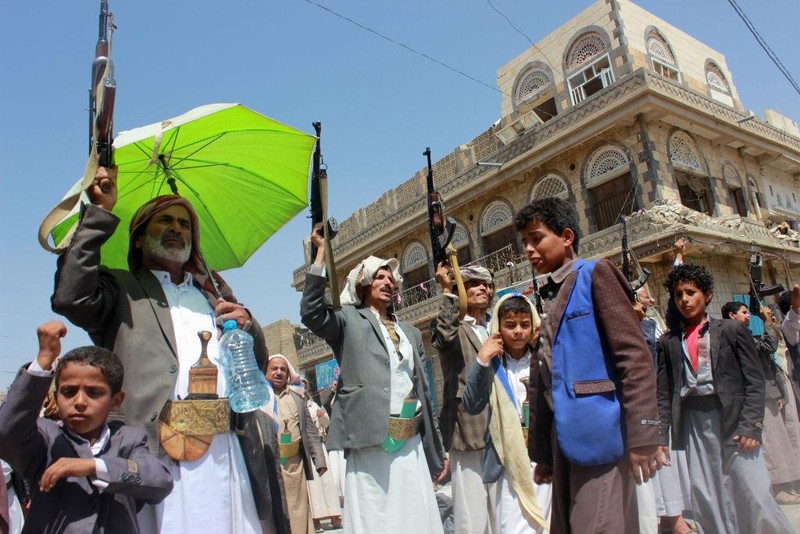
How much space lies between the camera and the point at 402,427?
343 centimetres

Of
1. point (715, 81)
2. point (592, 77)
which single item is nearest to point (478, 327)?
point (592, 77)

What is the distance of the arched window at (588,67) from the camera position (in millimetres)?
17109

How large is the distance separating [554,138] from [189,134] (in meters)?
14.4

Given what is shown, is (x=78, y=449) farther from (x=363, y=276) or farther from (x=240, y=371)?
(x=363, y=276)

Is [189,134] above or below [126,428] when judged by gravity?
above

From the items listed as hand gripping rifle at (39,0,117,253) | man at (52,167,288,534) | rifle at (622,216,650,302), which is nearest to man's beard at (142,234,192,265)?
man at (52,167,288,534)

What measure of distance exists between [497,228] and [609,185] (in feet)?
13.0

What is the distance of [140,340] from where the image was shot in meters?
2.59

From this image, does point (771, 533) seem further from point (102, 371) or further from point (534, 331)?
point (102, 371)

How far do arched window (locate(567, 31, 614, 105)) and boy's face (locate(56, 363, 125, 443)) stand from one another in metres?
17.1

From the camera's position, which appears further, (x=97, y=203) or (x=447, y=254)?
(x=447, y=254)

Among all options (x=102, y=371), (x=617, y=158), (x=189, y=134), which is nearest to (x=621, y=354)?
(x=102, y=371)

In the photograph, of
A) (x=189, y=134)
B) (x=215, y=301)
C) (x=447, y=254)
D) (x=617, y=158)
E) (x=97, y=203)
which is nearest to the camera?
(x=97, y=203)

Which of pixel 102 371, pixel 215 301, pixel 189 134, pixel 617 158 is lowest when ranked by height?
pixel 102 371
